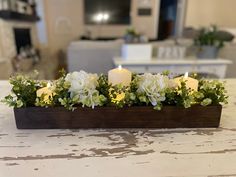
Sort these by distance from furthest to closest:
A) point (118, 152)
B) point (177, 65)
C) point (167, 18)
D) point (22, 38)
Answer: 1. point (167, 18)
2. point (22, 38)
3. point (177, 65)
4. point (118, 152)

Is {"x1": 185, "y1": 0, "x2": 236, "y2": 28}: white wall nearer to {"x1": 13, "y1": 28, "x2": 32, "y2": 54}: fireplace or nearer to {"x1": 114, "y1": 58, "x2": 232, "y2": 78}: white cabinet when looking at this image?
{"x1": 114, "y1": 58, "x2": 232, "y2": 78}: white cabinet

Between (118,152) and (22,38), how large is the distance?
3.72 meters

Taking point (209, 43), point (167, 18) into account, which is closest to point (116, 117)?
point (209, 43)

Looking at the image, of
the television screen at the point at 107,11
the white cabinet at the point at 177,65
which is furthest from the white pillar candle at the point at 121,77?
the television screen at the point at 107,11

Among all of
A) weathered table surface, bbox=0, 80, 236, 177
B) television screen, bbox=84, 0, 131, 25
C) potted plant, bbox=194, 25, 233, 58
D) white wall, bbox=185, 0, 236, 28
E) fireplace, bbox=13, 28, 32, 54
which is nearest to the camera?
weathered table surface, bbox=0, 80, 236, 177

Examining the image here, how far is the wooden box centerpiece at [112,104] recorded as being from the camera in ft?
1.92

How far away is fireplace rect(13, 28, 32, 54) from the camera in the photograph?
3452 mm

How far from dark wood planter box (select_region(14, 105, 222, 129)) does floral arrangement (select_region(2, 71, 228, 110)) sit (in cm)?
2

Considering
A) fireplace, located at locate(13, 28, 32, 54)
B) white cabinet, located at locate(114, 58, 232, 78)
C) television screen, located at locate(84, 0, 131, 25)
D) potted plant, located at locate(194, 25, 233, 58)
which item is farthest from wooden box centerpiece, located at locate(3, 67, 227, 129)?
television screen, located at locate(84, 0, 131, 25)

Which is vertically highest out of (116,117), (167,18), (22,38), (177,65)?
(167,18)

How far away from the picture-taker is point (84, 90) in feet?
1.89

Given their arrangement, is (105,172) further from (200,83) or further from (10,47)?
(10,47)

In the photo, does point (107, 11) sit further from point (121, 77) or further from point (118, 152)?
point (118, 152)

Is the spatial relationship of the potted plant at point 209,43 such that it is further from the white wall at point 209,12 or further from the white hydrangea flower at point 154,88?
the white wall at point 209,12
